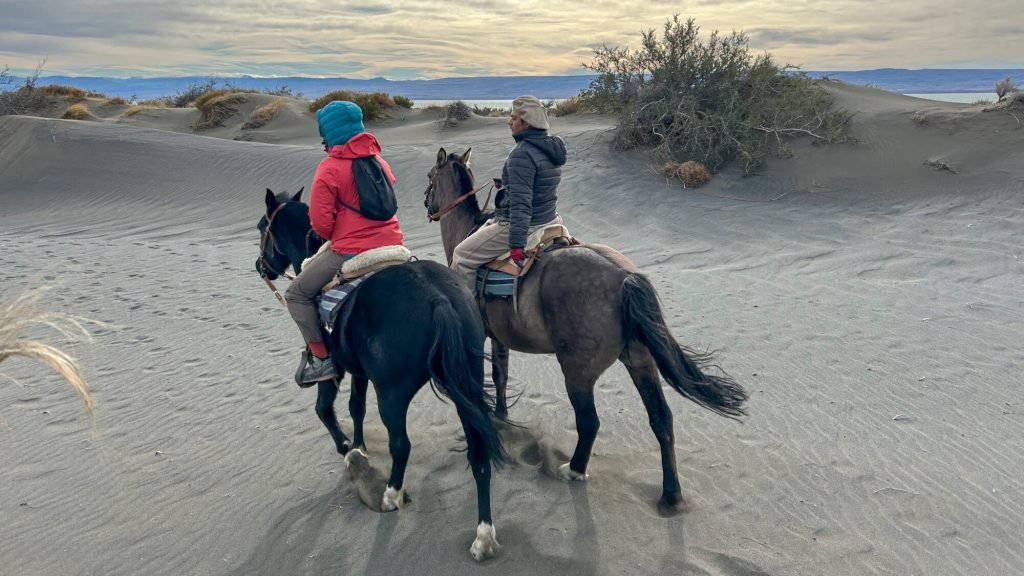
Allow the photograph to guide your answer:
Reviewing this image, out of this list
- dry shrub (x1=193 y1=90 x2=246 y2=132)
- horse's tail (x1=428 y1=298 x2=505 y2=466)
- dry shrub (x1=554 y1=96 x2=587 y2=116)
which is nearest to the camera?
horse's tail (x1=428 y1=298 x2=505 y2=466)

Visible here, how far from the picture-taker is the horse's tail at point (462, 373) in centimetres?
386

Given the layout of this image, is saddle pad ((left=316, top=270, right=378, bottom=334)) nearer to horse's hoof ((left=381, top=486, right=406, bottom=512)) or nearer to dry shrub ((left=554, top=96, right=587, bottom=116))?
horse's hoof ((left=381, top=486, right=406, bottom=512))

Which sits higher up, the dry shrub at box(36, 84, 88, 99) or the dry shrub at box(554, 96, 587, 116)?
the dry shrub at box(36, 84, 88, 99)

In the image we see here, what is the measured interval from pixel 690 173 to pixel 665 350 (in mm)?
11505

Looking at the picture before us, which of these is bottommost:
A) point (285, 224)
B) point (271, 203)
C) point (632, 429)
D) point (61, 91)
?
point (632, 429)

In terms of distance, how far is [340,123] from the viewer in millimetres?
4281

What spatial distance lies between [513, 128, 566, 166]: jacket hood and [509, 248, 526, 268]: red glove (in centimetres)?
73

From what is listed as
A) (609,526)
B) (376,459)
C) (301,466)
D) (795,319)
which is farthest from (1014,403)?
(301,466)

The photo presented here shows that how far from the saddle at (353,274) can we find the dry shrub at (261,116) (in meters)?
26.2

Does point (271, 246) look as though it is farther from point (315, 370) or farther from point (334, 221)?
point (315, 370)

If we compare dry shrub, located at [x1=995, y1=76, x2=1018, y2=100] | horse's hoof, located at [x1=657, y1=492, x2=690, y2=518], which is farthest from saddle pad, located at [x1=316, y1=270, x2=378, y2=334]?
dry shrub, located at [x1=995, y1=76, x2=1018, y2=100]

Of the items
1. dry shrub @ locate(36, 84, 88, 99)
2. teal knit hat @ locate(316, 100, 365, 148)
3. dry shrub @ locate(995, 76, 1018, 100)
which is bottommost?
teal knit hat @ locate(316, 100, 365, 148)

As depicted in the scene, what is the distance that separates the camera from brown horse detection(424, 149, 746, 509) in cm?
430

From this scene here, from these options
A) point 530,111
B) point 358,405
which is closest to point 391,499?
point 358,405
